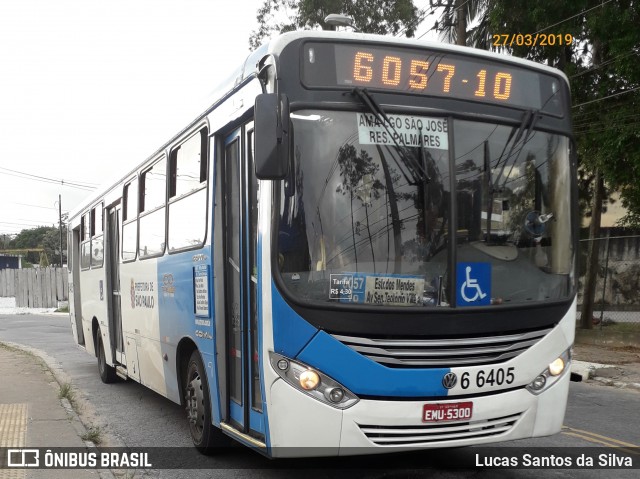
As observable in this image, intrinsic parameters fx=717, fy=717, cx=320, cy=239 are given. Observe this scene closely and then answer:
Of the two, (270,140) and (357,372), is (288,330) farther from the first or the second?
(270,140)

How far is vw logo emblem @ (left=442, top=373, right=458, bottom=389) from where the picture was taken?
4707mm

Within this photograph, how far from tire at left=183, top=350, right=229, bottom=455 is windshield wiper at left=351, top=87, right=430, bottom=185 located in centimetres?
262

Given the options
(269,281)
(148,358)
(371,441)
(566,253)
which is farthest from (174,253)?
(566,253)

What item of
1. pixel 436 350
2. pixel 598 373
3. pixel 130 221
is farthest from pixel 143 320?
pixel 598 373

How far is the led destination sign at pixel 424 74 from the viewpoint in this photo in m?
4.99

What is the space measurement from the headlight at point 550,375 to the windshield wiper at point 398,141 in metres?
1.63

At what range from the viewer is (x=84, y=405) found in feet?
31.9

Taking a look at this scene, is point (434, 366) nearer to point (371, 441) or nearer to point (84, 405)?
point (371, 441)

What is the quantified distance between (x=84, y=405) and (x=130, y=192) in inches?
117

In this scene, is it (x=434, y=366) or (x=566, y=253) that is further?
(x=566, y=253)

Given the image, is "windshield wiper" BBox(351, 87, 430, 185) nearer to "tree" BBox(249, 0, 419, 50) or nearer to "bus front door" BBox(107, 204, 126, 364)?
"bus front door" BBox(107, 204, 126, 364)

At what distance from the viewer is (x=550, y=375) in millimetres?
5184

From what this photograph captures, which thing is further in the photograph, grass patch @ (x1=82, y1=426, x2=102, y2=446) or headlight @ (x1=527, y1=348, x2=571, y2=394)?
grass patch @ (x1=82, y1=426, x2=102, y2=446)
